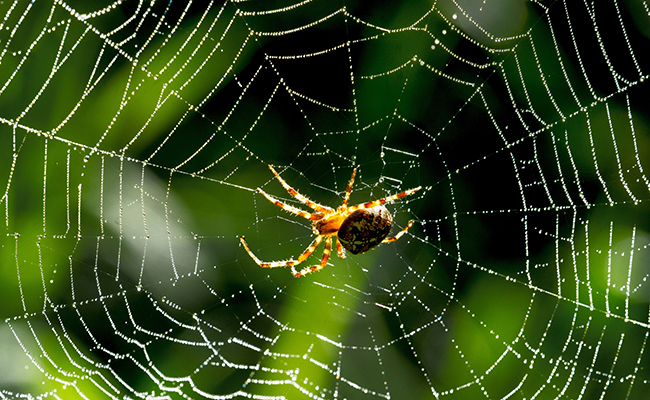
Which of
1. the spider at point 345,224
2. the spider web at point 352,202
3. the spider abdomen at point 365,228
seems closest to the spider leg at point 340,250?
the spider at point 345,224

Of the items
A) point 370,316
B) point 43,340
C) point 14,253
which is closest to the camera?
point 14,253

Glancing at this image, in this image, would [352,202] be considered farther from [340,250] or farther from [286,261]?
[286,261]

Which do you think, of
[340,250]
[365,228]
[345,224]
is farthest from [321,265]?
[365,228]

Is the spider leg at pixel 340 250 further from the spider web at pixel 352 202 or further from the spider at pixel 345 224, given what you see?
the spider web at pixel 352 202

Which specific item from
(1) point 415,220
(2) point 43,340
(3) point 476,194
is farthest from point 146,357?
(3) point 476,194

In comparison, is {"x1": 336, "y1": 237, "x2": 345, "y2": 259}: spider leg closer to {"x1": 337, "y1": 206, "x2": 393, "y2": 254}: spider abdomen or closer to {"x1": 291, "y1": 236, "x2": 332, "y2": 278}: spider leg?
{"x1": 291, "y1": 236, "x2": 332, "y2": 278}: spider leg

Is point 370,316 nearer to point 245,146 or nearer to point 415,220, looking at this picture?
point 415,220

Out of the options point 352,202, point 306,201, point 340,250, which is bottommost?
point 340,250
